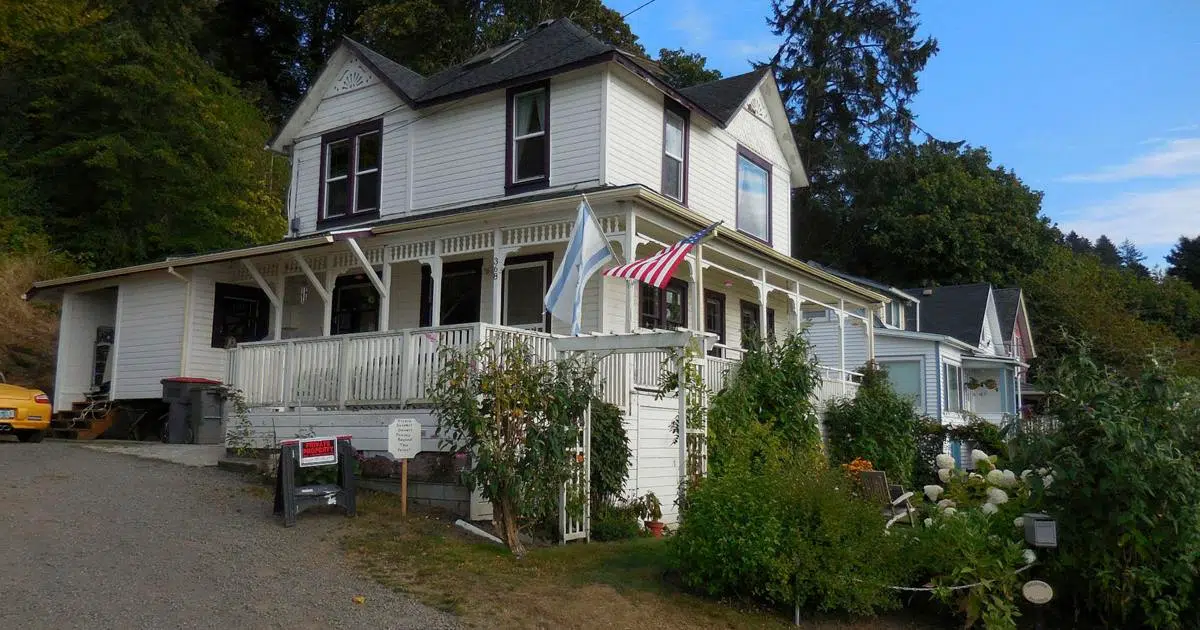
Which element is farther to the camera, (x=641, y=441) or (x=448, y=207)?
(x=448, y=207)

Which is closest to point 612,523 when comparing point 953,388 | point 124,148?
point 124,148

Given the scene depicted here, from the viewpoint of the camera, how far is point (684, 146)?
17297mm

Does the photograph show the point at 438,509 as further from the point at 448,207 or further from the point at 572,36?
the point at 572,36

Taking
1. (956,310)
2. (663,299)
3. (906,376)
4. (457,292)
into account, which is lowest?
(906,376)

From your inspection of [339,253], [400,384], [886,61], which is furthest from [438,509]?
[886,61]

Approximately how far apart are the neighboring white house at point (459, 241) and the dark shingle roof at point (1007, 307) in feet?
74.3

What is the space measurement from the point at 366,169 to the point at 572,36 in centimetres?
482

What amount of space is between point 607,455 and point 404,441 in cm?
230

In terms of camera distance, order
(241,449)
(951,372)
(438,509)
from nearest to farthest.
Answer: (438,509) < (241,449) < (951,372)

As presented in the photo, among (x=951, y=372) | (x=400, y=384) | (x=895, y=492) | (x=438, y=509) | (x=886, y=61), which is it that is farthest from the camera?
(x=886, y=61)

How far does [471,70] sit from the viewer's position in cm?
1772

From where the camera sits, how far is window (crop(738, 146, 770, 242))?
63.1ft

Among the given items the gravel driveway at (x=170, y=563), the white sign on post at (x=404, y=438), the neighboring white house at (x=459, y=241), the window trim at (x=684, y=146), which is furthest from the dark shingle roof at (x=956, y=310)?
the gravel driveway at (x=170, y=563)

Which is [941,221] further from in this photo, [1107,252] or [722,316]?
[1107,252]
